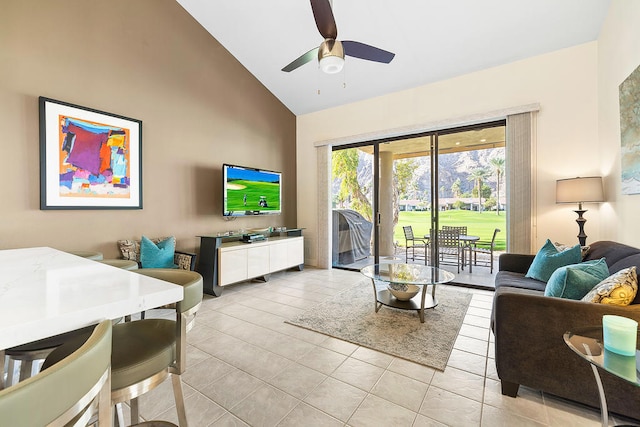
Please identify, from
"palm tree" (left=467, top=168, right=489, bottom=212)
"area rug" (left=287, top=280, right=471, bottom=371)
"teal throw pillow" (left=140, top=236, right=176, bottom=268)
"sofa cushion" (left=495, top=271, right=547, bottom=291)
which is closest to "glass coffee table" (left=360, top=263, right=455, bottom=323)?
"area rug" (left=287, top=280, right=471, bottom=371)

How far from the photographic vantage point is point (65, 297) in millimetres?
816

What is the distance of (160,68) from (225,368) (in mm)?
3658

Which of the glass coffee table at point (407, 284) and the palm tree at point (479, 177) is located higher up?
the palm tree at point (479, 177)

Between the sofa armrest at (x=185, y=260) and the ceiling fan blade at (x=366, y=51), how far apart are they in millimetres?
2870

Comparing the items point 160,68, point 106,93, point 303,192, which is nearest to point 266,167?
point 303,192

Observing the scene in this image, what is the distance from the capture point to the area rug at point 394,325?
219 cm

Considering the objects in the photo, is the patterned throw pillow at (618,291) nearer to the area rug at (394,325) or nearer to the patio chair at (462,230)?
the area rug at (394,325)

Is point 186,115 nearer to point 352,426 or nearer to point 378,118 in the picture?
point 378,118

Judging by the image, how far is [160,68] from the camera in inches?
138

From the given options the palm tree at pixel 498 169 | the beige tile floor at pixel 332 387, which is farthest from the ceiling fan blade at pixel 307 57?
the palm tree at pixel 498 169

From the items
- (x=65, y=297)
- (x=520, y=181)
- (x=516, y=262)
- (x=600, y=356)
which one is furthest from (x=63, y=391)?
(x=520, y=181)

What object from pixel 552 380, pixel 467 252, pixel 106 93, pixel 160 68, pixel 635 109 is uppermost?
pixel 160 68

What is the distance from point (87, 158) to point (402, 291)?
362 centimetres

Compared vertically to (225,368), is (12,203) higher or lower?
higher
